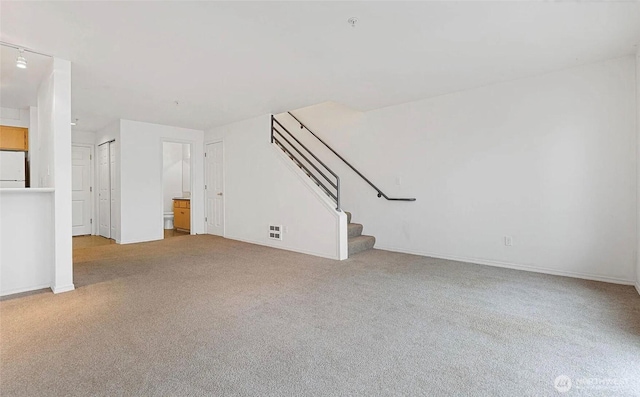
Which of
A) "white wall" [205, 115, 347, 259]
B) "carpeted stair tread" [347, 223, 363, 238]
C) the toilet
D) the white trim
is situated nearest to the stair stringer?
"white wall" [205, 115, 347, 259]

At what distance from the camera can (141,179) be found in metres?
6.08

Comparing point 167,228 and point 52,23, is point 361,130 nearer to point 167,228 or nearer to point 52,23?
point 52,23

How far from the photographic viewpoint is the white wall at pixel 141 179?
19.3 feet

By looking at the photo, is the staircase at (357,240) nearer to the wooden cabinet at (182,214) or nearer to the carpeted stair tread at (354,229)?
the carpeted stair tread at (354,229)

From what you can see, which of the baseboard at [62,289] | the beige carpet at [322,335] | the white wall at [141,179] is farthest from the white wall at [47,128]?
Answer: the white wall at [141,179]

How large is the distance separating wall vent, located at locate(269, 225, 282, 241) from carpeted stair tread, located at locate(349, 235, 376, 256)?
1.31 metres

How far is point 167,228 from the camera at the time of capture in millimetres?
8469

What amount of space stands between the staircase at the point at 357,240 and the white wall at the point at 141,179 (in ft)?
13.2

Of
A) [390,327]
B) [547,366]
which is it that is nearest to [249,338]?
[390,327]

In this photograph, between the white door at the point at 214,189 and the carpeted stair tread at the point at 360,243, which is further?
the white door at the point at 214,189

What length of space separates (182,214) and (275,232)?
3.56 meters

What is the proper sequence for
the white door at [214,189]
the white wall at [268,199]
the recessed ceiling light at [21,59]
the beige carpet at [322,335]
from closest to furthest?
1. the beige carpet at [322,335]
2. the recessed ceiling light at [21,59]
3. the white wall at [268,199]
4. the white door at [214,189]

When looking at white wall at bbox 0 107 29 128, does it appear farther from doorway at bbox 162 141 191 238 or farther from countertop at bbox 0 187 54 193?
doorway at bbox 162 141 191 238

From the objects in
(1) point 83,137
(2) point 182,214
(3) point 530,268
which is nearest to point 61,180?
(2) point 182,214
